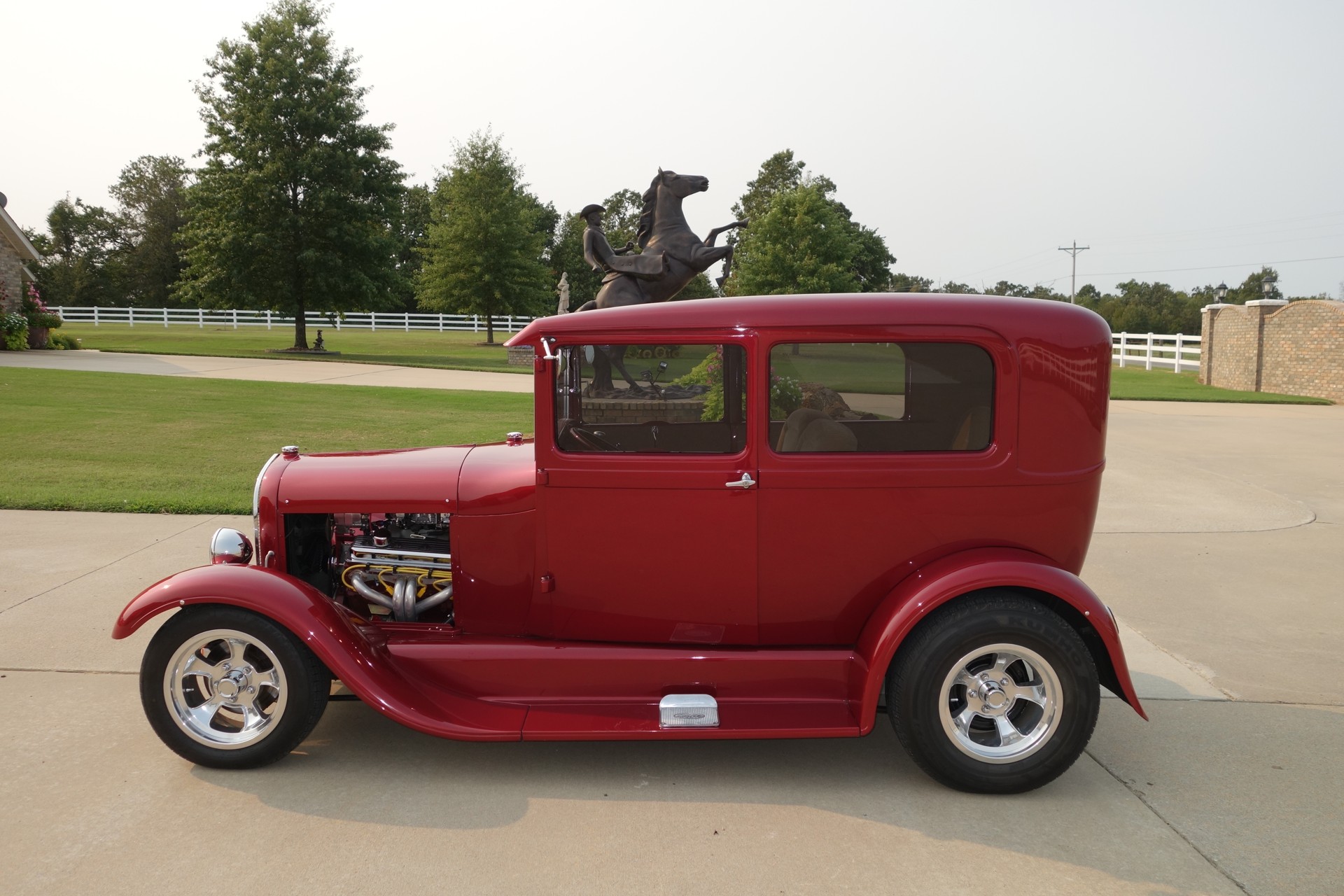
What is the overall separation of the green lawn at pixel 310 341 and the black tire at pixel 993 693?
72.2ft

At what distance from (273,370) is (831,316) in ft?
68.7

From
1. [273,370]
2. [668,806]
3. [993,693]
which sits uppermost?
[273,370]

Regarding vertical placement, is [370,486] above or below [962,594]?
above

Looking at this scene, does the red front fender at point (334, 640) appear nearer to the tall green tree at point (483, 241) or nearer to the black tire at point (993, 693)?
the black tire at point (993, 693)

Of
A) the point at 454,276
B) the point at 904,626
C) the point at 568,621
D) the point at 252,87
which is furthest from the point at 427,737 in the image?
the point at 454,276

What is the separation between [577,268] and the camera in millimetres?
59250

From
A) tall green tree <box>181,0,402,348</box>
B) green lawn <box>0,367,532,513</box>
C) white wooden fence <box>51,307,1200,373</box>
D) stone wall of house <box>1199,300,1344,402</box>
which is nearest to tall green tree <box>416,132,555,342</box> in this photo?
white wooden fence <box>51,307,1200,373</box>

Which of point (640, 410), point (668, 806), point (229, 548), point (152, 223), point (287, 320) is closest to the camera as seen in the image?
point (668, 806)

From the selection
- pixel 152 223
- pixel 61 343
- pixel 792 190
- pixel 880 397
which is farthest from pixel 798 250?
pixel 152 223

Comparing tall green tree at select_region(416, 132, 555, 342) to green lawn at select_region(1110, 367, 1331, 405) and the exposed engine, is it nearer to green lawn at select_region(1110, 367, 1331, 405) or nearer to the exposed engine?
green lawn at select_region(1110, 367, 1331, 405)

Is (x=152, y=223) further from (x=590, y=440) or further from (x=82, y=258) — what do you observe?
(x=590, y=440)

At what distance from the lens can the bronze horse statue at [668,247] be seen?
10.8m

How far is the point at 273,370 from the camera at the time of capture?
22.0 meters

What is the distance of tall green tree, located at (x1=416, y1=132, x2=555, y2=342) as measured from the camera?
3766 centimetres
